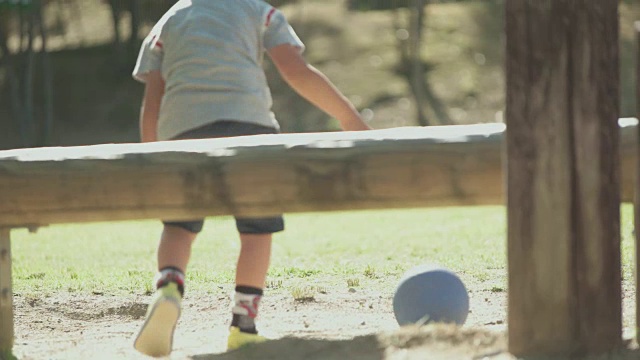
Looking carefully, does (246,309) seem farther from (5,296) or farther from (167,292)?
(5,296)

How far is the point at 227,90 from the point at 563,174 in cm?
161

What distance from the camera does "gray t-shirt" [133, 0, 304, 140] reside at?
4.40 metres

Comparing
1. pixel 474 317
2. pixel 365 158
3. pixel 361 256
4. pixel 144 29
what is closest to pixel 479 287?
pixel 474 317

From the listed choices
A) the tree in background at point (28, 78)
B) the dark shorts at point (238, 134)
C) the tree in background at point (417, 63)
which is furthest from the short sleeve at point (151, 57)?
the tree in background at point (28, 78)

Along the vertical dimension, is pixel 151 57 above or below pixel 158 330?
above

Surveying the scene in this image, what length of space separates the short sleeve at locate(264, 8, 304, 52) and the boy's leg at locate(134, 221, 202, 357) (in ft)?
2.61

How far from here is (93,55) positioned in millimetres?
22969

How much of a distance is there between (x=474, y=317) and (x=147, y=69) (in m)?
1.82

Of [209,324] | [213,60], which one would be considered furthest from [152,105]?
[209,324]

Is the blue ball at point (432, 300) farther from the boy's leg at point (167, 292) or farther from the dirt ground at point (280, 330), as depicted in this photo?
the boy's leg at point (167, 292)

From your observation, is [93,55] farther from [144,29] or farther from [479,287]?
[479,287]

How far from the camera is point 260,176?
360cm

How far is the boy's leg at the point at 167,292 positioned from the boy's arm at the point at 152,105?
0.50 meters

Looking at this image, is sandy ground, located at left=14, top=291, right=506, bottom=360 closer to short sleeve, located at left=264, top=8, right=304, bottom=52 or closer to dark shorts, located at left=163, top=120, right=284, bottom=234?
dark shorts, located at left=163, top=120, right=284, bottom=234
